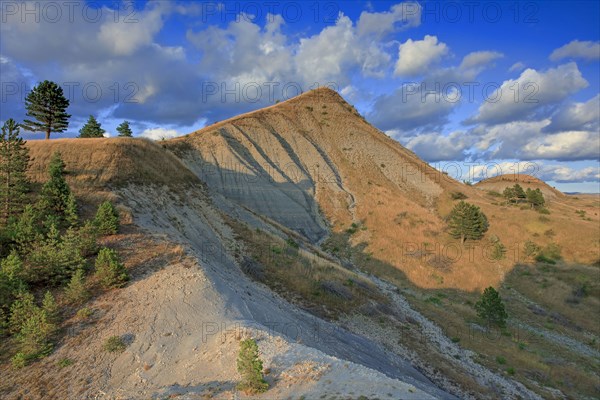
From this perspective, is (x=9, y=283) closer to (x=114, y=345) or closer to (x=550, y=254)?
(x=114, y=345)

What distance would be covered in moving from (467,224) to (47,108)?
49827mm

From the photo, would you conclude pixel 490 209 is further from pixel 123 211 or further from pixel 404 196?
pixel 123 211

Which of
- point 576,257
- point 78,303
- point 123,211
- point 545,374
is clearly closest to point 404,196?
point 576,257

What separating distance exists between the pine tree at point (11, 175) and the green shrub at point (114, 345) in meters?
12.7

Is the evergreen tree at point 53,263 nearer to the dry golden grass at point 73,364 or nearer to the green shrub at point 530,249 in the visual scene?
the dry golden grass at point 73,364

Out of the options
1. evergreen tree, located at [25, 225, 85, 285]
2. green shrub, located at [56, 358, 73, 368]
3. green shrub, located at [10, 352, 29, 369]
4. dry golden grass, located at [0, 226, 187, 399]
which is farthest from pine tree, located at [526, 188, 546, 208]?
green shrub, located at [10, 352, 29, 369]

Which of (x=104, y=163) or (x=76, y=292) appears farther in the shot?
(x=104, y=163)

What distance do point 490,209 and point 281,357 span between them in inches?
2216

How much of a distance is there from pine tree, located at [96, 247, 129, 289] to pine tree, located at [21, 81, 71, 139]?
26.2m

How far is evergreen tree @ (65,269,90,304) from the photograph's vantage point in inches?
587

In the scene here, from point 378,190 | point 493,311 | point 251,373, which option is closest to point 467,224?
point 378,190

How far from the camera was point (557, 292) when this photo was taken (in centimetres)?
3878

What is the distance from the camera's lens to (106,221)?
2036 cm

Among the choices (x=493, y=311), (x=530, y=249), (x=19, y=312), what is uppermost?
(x=530, y=249)
